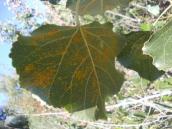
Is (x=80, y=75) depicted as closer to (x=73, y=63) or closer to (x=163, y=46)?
(x=73, y=63)

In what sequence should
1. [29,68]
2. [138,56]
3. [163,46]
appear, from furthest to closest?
[138,56], [29,68], [163,46]

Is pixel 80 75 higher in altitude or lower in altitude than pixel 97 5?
lower

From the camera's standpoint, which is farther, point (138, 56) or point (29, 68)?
point (138, 56)

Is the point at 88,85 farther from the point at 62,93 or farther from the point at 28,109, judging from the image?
the point at 28,109

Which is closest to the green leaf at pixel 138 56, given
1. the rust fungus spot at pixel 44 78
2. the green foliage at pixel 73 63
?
the green foliage at pixel 73 63

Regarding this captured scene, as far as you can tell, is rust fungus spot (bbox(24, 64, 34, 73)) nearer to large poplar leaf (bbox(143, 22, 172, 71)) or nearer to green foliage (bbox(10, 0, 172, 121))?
green foliage (bbox(10, 0, 172, 121))

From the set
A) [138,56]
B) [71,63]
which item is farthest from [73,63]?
[138,56]
